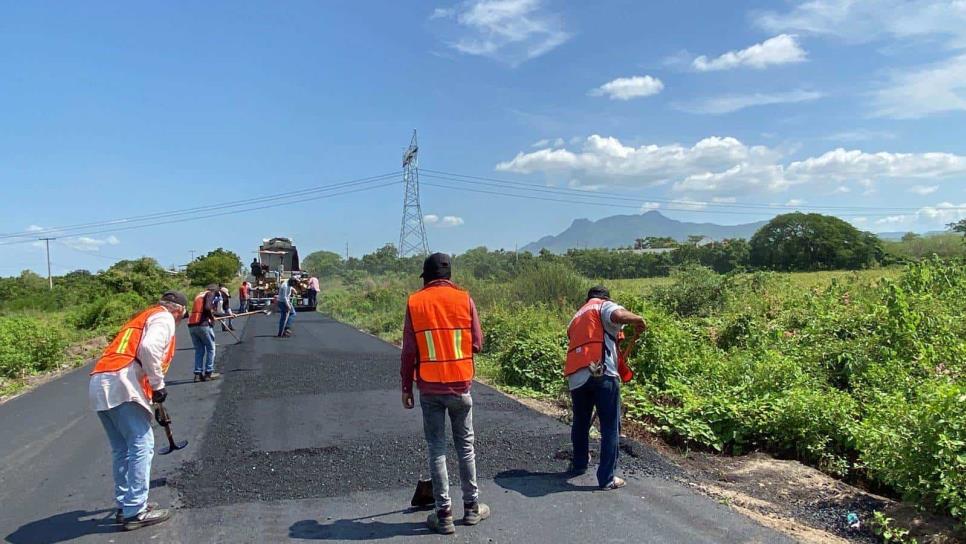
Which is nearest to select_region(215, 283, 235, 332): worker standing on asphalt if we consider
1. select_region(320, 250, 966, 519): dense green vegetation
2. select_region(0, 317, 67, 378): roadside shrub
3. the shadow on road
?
select_region(0, 317, 67, 378): roadside shrub

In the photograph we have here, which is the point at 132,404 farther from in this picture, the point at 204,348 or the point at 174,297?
the point at 204,348

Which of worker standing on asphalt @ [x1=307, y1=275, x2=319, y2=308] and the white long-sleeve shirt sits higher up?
the white long-sleeve shirt

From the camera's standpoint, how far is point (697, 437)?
21.2ft

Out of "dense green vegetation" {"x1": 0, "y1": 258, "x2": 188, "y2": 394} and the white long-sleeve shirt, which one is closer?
the white long-sleeve shirt

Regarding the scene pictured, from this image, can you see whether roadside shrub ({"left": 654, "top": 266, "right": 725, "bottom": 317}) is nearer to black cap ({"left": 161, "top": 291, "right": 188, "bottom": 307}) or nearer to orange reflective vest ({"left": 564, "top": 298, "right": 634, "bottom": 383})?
orange reflective vest ({"left": 564, "top": 298, "right": 634, "bottom": 383})

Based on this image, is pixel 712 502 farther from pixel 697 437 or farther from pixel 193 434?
pixel 193 434

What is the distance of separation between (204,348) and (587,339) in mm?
8067

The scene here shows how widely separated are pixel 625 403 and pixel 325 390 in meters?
4.63

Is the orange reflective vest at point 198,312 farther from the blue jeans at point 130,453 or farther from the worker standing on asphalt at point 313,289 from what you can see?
the worker standing on asphalt at point 313,289

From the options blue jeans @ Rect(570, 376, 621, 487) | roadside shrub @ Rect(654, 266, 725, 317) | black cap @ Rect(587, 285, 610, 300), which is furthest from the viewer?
roadside shrub @ Rect(654, 266, 725, 317)

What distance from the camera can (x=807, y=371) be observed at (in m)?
8.90

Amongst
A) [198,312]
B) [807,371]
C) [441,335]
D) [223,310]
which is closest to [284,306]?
[223,310]

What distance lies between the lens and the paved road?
4293mm

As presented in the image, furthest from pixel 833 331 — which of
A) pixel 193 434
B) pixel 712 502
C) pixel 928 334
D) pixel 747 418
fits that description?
pixel 193 434
